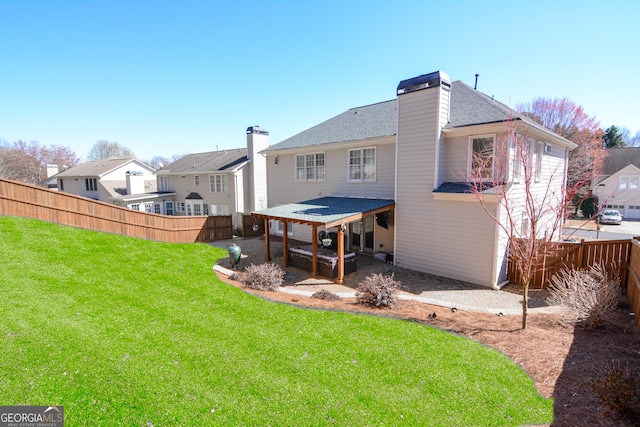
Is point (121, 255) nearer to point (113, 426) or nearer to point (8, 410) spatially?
point (8, 410)

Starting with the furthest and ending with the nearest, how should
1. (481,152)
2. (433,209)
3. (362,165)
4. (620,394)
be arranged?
(362,165), (433,209), (481,152), (620,394)

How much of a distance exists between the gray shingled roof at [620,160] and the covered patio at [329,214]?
39.5 meters

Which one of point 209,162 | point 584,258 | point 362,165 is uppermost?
point 209,162

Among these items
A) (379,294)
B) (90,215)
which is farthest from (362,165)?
(90,215)

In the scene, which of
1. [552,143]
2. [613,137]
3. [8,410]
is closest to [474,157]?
[552,143]

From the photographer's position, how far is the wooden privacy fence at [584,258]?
32.4 feet

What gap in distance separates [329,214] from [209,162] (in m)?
20.4

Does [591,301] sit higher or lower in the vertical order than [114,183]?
lower

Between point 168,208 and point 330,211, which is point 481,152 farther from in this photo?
point 168,208

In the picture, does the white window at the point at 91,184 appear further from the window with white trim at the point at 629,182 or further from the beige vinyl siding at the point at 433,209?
the window with white trim at the point at 629,182

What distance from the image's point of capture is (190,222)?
58.4ft

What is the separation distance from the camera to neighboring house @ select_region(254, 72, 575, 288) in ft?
36.9

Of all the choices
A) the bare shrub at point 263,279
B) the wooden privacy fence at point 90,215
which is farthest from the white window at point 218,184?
the bare shrub at point 263,279

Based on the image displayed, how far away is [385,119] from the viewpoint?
15.7 meters
